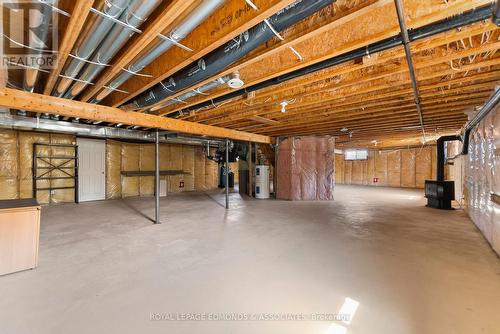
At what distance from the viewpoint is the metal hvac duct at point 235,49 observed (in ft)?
4.31

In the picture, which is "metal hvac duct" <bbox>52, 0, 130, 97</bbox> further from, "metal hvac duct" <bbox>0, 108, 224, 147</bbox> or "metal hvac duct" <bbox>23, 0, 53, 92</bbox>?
"metal hvac duct" <bbox>0, 108, 224, 147</bbox>

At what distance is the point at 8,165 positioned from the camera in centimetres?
512

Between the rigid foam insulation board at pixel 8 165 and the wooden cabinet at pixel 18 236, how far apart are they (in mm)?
4013

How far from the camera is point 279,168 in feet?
23.6

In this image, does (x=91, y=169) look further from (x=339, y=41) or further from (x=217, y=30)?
(x=339, y=41)

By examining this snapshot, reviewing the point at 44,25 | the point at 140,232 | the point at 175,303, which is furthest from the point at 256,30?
the point at 140,232

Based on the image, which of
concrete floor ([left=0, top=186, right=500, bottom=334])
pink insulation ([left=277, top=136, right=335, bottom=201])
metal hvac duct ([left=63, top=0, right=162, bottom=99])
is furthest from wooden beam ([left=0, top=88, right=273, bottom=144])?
pink insulation ([left=277, top=136, right=335, bottom=201])

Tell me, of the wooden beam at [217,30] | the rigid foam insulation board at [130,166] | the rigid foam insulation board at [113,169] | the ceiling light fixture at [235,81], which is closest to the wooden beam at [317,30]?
the ceiling light fixture at [235,81]

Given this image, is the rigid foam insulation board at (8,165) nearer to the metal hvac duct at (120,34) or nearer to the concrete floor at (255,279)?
the concrete floor at (255,279)

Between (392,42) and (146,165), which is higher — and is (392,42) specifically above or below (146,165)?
above

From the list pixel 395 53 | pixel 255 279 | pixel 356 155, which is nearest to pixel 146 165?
pixel 255 279

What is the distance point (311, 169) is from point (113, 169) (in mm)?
6135

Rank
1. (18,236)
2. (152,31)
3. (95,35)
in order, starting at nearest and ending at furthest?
(152,31) < (95,35) < (18,236)

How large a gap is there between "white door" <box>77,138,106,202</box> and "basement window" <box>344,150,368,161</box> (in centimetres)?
1122
